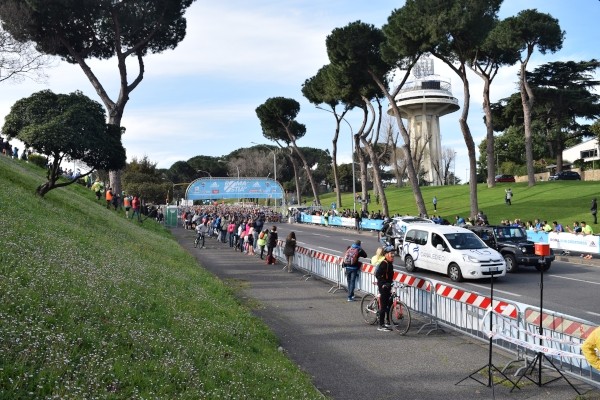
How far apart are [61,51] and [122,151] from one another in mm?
15914

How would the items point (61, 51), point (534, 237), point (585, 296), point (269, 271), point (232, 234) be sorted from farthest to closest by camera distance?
point (61, 51), point (232, 234), point (534, 237), point (269, 271), point (585, 296)

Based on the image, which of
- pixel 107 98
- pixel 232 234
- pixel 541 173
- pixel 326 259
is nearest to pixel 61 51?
pixel 107 98

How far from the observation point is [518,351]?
26.3 feet

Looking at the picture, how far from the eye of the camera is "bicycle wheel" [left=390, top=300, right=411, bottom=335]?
10273 mm

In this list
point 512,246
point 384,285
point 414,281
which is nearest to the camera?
point 384,285

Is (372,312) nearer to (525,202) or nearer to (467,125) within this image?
(467,125)

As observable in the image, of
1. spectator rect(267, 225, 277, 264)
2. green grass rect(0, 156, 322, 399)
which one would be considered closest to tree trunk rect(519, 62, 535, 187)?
spectator rect(267, 225, 277, 264)

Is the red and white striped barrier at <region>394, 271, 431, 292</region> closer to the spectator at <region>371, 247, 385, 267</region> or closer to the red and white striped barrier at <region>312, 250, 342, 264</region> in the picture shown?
the spectator at <region>371, 247, 385, 267</region>

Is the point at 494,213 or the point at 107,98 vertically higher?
the point at 107,98

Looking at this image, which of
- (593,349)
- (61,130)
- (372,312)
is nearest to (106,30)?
(61,130)

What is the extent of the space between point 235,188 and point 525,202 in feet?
111

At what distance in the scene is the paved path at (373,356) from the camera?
23.0ft

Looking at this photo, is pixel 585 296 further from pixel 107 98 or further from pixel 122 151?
pixel 107 98

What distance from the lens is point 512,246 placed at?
18672 millimetres
